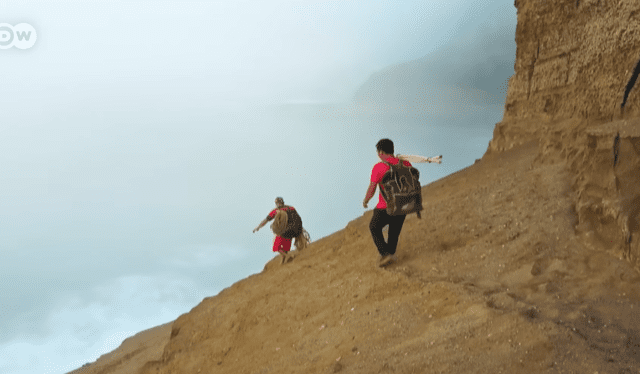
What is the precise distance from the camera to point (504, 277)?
423 centimetres

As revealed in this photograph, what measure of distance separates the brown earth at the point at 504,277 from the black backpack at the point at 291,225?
0.98m

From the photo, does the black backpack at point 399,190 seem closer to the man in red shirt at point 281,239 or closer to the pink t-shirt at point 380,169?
the pink t-shirt at point 380,169

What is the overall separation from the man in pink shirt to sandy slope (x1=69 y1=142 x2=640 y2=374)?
0.61ft

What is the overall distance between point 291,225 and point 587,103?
5.31 meters

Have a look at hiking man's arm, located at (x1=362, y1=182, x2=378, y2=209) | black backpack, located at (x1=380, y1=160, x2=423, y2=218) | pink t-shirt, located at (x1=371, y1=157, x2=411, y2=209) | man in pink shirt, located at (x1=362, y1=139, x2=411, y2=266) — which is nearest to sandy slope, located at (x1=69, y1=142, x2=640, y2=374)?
man in pink shirt, located at (x1=362, y1=139, x2=411, y2=266)

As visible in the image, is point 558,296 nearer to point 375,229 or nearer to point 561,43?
point 375,229

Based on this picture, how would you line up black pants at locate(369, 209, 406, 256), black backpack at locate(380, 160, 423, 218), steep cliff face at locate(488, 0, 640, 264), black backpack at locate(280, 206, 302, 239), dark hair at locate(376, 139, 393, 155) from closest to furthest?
steep cliff face at locate(488, 0, 640, 264) → black backpack at locate(380, 160, 423, 218) → dark hair at locate(376, 139, 393, 155) → black pants at locate(369, 209, 406, 256) → black backpack at locate(280, 206, 302, 239)

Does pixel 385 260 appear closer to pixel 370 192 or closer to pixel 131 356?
pixel 370 192

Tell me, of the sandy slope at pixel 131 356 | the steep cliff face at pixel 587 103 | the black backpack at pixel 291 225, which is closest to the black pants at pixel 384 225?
the steep cliff face at pixel 587 103

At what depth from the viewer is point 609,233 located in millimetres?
4176

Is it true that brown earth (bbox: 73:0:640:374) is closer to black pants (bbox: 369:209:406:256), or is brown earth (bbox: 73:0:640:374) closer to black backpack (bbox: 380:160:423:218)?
black pants (bbox: 369:209:406:256)

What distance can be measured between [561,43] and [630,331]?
6133mm

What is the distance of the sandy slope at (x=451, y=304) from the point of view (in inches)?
117

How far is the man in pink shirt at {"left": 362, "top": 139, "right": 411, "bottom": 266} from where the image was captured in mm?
4738
